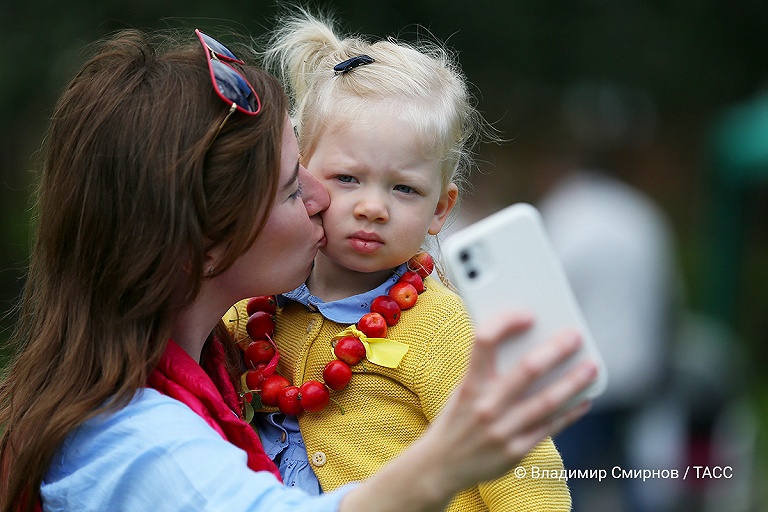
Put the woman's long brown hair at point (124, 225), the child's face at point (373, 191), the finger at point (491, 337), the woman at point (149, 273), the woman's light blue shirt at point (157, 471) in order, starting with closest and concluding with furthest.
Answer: the finger at point (491, 337), the woman's light blue shirt at point (157, 471), the woman at point (149, 273), the woman's long brown hair at point (124, 225), the child's face at point (373, 191)

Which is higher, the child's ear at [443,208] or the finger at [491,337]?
the finger at [491,337]

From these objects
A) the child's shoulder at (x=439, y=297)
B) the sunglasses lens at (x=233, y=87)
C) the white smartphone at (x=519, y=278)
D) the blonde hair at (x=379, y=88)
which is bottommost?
the child's shoulder at (x=439, y=297)

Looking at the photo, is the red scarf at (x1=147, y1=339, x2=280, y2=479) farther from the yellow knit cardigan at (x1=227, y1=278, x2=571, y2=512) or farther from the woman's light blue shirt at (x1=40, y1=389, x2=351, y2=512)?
the yellow knit cardigan at (x1=227, y1=278, x2=571, y2=512)

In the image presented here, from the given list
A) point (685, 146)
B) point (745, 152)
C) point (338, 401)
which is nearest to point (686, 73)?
point (685, 146)

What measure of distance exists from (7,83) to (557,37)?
7012 millimetres

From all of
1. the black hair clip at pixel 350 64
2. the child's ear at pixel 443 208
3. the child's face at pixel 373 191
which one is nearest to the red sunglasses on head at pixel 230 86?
the child's face at pixel 373 191

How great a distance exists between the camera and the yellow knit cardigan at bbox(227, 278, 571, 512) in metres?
2.27

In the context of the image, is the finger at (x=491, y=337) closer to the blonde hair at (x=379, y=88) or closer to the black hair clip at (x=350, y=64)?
the blonde hair at (x=379, y=88)

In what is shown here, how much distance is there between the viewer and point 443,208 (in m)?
2.68

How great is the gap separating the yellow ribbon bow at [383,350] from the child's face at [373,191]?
192 millimetres

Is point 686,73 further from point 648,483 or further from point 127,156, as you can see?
point 127,156

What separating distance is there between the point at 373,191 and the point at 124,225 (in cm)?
68

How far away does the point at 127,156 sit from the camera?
1.96 metres

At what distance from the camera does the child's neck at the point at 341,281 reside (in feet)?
8.39
